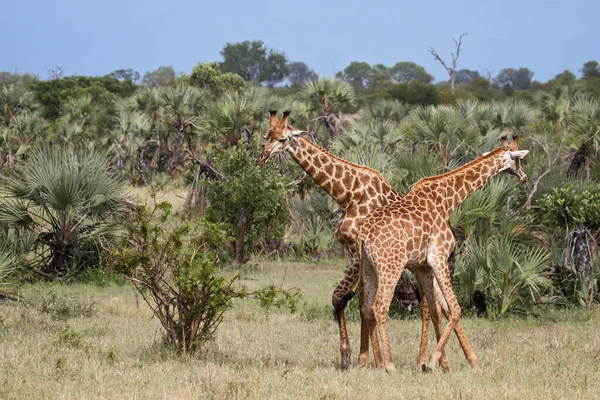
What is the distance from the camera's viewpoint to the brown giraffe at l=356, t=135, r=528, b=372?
320 inches

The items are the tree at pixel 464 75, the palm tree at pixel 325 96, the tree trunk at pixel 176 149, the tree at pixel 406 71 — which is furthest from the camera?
the tree at pixel 464 75

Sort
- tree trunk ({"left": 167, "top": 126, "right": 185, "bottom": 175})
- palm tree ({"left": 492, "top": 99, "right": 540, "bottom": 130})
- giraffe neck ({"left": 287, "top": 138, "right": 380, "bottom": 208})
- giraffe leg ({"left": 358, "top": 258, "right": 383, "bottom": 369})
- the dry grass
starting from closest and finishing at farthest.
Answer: the dry grass < giraffe leg ({"left": 358, "top": 258, "right": 383, "bottom": 369}) < giraffe neck ({"left": 287, "top": 138, "right": 380, "bottom": 208}) < palm tree ({"left": 492, "top": 99, "right": 540, "bottom": 130}) < tree trunk ({"left": 167, "top": 126, "right": 185, "bottom": 175})

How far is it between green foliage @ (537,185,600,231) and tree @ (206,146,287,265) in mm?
6713

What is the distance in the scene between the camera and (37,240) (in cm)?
1569

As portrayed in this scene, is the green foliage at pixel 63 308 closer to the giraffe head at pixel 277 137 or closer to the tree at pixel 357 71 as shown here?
the giraffe head at pixel 277 137

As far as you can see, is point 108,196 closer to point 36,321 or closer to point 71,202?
point 71,202

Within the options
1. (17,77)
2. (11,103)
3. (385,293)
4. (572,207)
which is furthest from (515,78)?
(385,293)

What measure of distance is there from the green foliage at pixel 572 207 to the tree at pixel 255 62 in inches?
3510

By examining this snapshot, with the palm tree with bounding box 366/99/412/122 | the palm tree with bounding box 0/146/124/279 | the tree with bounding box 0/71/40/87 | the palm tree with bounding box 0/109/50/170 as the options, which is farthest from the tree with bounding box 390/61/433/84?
the palm tree with bounding box 0/146/124/279

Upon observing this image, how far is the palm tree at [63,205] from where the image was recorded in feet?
50.2

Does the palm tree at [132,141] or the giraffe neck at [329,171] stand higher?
the palm tree at [132,141]

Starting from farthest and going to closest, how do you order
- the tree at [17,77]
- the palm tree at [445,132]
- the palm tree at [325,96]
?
the tree at [17,77] → the palm tree at [325,96] → the palm tree at [445,132]

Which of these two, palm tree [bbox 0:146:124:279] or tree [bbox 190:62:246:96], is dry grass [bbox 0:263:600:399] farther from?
tree [bbox 190:62:246:96]

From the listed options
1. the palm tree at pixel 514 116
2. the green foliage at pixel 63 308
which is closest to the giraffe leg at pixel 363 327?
the green foliage at pixel 63 308
